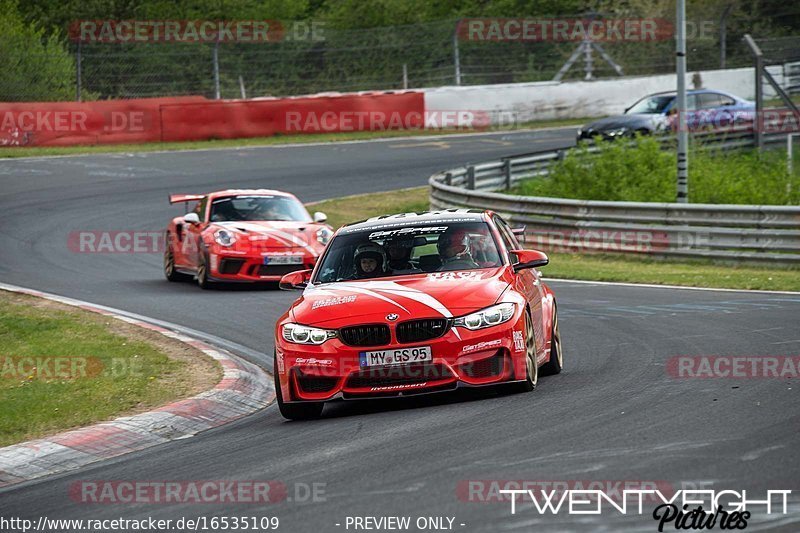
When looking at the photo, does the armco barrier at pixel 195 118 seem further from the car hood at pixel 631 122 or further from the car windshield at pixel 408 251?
the car windshield at pixel 408 251

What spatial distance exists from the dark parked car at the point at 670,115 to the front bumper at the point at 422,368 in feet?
73.8

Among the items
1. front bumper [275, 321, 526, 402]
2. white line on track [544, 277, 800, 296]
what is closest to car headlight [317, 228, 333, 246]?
white line on track [544, 277, 800, 296]

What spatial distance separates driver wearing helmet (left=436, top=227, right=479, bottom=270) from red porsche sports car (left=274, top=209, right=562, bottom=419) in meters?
0.02

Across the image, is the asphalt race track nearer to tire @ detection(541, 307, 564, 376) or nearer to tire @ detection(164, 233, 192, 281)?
tire @ detection(541, 307, 564, 376)

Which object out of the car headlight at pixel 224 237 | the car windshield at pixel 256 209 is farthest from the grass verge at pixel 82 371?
the car windshield at pixel 256 209

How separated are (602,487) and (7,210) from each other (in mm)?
22933

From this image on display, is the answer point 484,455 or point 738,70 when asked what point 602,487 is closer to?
point 484,455

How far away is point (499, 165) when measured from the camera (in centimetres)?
2936

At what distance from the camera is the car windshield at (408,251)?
391 inches

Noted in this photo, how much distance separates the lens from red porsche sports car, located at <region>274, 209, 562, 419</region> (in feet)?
28.8

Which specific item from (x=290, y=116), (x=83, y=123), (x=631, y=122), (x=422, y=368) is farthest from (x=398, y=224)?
(x=290, y=116)

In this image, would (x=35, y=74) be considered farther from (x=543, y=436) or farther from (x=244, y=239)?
(x=543, y=436)

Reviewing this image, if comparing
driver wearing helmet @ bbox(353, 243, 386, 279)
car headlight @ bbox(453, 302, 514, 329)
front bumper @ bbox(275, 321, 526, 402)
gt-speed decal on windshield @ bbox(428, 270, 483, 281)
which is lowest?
front bumper @ bbox(275, 321, 526, 402)

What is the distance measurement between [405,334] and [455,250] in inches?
56.8
